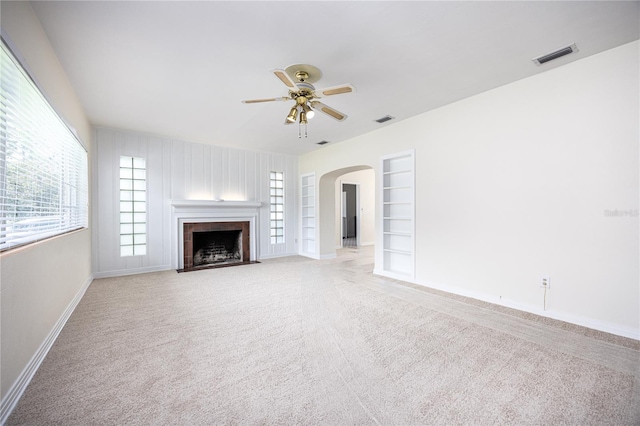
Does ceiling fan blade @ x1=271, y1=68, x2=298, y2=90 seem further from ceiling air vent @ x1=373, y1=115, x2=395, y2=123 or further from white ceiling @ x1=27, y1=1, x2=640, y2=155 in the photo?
ceiling air vent @ x1=373, y1=115, x2=395, y2=123

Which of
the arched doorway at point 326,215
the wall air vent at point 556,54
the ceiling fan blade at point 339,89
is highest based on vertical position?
the wall air vent at point 556,54

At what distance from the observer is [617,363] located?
82.3 inches

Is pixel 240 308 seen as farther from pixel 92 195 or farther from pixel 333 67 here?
pixel 92 195

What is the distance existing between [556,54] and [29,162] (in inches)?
181

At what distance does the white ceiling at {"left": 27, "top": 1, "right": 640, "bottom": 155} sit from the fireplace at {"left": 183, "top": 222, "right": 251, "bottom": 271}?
2.69m

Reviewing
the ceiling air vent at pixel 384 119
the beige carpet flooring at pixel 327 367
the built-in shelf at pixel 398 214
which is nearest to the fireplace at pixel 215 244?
the beige carpet flooring at pixel 327 367

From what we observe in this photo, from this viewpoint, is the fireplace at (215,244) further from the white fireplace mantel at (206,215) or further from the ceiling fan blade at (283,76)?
the ceiling fan blade at (283,76)

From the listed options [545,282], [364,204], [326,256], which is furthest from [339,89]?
[364,204]

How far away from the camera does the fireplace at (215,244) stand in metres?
5.62

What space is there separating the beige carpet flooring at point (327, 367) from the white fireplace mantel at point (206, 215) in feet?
6.69

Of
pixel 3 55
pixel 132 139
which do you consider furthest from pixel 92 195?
pixel 3 55

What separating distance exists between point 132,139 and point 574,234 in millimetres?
6736

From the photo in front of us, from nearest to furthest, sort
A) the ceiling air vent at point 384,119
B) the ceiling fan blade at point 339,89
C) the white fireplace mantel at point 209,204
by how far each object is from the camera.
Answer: the ceiling fan blade at point 339,89, the ceiling air vent at point 384,119, the white fireplace mantel at point 209,204

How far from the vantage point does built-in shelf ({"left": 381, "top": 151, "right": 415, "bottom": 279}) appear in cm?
450
